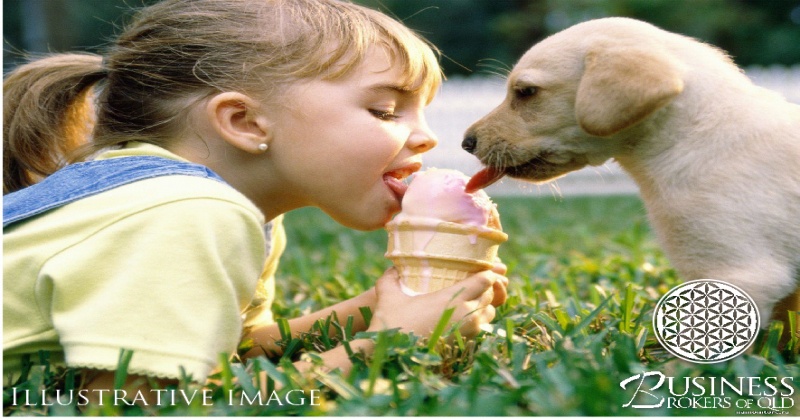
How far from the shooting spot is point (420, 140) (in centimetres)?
322

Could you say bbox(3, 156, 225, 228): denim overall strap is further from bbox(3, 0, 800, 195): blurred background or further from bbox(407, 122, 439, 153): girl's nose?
bbox(3, 0, 800, 195): blurred background

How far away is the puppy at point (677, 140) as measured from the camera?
2.56 metres

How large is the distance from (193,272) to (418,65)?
4.34ft

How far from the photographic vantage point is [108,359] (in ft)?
7.56

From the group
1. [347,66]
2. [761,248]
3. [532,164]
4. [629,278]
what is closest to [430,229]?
[532,164]

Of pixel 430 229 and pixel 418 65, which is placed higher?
pixel 418 65

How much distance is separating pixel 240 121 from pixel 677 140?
1.54 m

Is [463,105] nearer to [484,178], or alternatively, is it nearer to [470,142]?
[470,142]

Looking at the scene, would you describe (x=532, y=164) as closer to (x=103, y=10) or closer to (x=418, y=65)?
(x=418, y=65)

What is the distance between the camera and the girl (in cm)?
240

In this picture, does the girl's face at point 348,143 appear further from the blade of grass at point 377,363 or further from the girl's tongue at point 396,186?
the blade of grass at point 377,363

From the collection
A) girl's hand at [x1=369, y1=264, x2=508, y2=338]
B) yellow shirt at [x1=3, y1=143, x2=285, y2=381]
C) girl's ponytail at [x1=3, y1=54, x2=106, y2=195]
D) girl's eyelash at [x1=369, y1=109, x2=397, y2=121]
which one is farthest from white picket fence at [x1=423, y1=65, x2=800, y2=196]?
yellow shirt at [x1=3, y1=143, x2=285, y2=381]

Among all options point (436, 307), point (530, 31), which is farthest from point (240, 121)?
point (530, 31)

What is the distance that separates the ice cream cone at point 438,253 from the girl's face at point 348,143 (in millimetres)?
300
